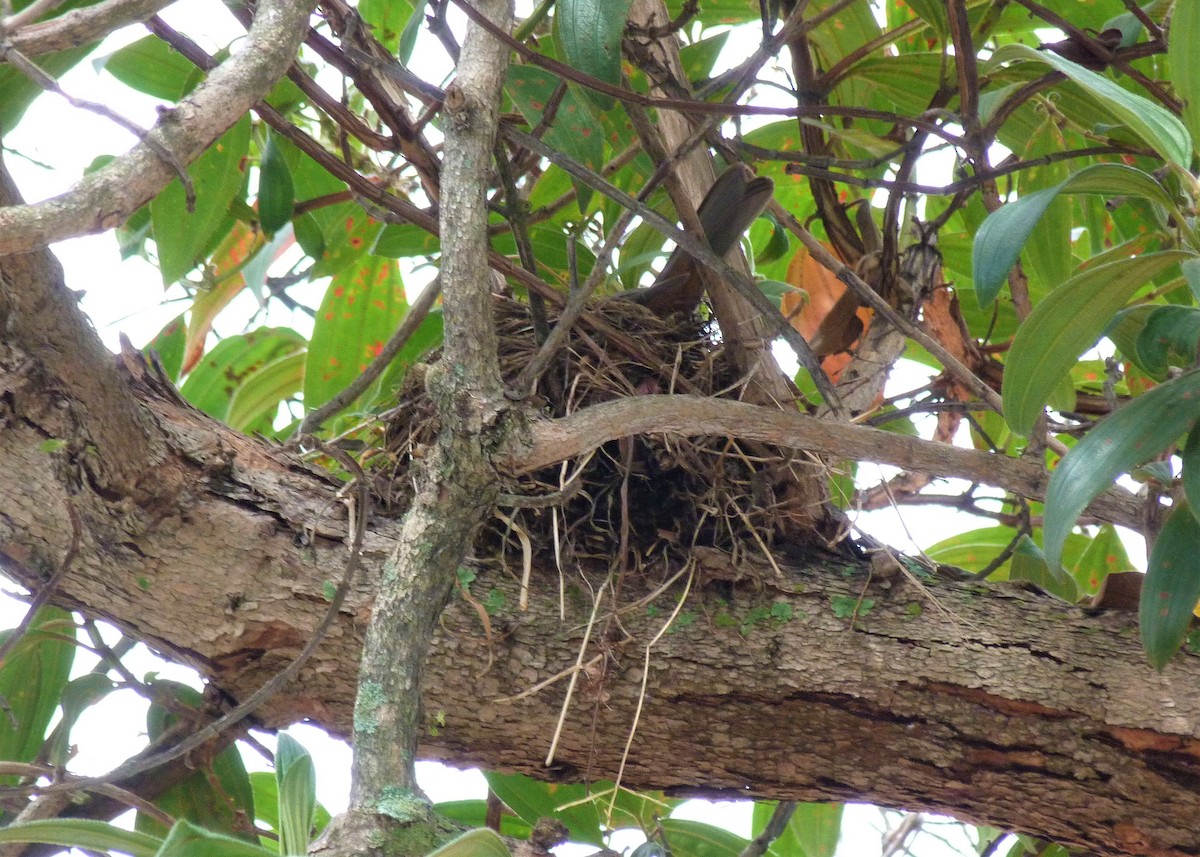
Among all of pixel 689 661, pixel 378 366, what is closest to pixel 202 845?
pixel 689 661

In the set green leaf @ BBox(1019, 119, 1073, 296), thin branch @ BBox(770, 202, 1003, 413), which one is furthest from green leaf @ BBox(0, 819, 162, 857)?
green leaf @ BBox(1019, 119, 1073, 296)

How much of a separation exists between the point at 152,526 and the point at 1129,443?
0.85 metres

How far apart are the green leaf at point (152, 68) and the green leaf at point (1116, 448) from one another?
110 cm

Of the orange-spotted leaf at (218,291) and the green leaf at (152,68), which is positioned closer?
the green leaf at (152,68)

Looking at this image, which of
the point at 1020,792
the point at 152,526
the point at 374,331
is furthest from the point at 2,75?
the point at 1020,792

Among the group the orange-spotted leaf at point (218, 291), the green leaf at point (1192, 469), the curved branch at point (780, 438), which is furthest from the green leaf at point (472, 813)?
the green leaf at point (1192, 469)

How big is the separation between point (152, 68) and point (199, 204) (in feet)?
0.73

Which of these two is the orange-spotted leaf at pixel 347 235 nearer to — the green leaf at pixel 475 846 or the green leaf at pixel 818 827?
the green leaf at pixel 818 827

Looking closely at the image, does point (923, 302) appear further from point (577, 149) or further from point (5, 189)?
point (5, 189)

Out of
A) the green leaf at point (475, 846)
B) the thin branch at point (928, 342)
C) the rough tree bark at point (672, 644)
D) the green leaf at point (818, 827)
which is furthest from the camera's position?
the green leaf at point (818, 827)

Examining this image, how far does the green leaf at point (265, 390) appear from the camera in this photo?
1.70 m

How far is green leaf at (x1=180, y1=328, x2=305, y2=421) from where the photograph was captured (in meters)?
1.79

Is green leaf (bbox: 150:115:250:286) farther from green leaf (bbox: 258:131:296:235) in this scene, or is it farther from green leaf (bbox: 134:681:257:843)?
green leaf (bbox: 134:681:257:843)

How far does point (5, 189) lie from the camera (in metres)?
0.84
